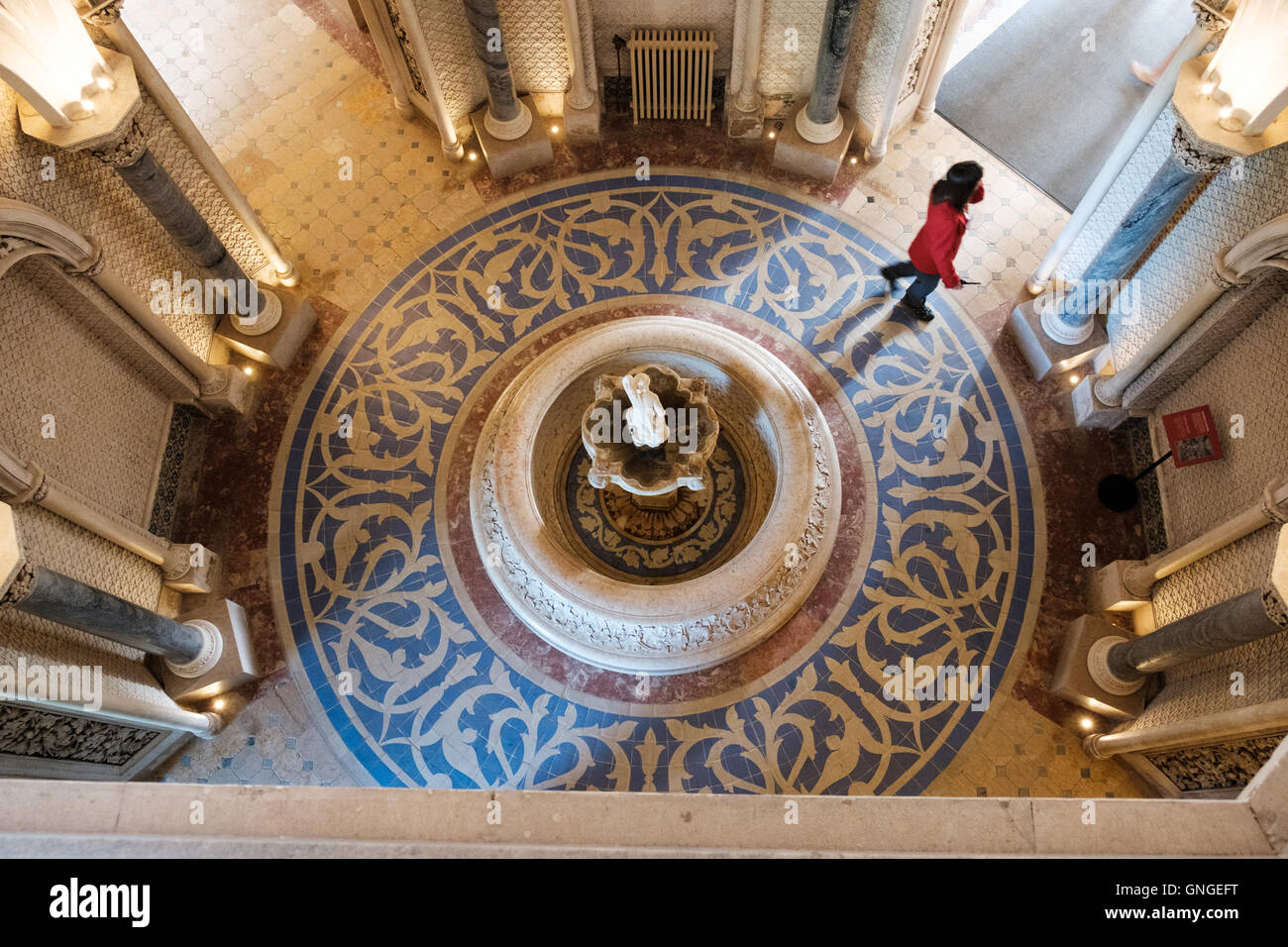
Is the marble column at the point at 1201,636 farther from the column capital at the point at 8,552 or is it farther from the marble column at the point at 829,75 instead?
the column capital at the point at 8,552

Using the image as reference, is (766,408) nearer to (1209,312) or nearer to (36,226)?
(1209,312)

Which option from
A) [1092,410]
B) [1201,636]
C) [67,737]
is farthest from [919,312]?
[67,737]

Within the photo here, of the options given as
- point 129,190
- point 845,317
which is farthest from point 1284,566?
point 129,190

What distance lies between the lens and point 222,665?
18.2 ft

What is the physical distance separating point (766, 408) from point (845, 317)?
64.7 inches

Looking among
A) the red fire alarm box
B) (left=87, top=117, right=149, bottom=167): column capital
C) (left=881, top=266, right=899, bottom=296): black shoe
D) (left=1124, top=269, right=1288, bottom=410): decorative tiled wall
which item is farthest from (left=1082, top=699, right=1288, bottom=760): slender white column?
(left=87, top=117, right=149, bottom=167): column capital

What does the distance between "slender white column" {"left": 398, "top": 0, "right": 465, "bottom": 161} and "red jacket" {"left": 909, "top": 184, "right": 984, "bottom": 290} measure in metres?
4.09

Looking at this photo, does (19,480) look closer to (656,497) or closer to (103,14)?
(103,14)

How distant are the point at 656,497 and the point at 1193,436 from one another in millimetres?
3509

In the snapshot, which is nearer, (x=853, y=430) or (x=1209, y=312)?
(x=1209, y=312)

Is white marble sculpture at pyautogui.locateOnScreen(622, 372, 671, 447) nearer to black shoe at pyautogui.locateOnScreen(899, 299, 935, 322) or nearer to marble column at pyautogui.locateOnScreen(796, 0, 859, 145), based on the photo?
black shoe at pyautogui.locateOnScreen(899, 299, 935, 322)

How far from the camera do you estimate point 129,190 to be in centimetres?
552

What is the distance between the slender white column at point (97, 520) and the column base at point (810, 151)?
573 cm

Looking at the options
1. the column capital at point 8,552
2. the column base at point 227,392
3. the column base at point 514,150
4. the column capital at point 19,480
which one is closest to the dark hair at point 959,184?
the column base at point 514,150
